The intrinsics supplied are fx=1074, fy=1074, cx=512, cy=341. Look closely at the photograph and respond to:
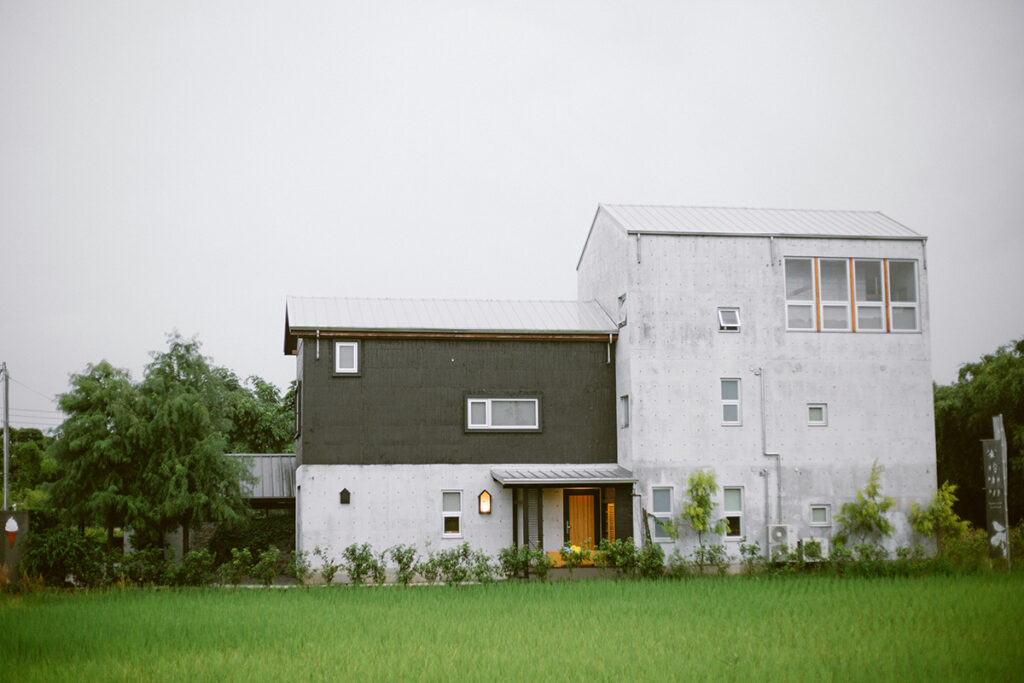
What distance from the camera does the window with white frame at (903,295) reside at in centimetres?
2870

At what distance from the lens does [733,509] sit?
27.4 m

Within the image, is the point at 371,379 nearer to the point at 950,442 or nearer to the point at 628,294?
the point at 628,294

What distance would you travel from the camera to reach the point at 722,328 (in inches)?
1099

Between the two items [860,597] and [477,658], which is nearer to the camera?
[477,658]

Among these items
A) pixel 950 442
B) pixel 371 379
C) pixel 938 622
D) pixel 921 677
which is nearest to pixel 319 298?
pixel 371 379

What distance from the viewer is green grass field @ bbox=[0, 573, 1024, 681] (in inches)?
513

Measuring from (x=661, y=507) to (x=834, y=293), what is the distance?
7.46m

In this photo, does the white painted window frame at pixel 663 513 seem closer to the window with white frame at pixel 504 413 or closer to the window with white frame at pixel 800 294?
the window with white frame at pixel 504 413

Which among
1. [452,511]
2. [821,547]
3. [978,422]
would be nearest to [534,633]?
[452,511]

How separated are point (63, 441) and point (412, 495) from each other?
27.7 ft

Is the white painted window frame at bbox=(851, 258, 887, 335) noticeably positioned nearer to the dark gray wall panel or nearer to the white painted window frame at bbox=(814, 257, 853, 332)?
the white painted window frame at bbox=(814, 257, 853, 332)

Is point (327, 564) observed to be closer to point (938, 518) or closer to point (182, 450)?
point (182, 450)

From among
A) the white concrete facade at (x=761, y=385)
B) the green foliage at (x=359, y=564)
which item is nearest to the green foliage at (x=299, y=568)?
the green foliage at (x=359, y=564)

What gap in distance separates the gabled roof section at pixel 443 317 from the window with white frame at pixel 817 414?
547cm
